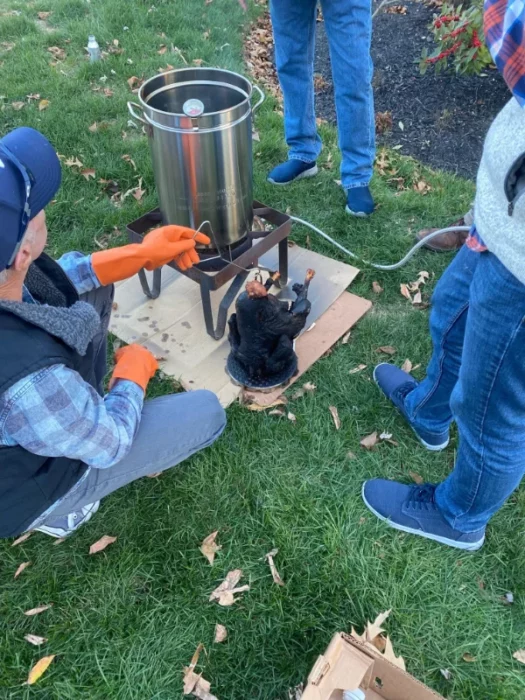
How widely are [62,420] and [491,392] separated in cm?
126

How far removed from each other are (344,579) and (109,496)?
1.09 m

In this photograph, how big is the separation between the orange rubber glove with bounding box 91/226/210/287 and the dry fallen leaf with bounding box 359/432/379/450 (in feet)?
4.10

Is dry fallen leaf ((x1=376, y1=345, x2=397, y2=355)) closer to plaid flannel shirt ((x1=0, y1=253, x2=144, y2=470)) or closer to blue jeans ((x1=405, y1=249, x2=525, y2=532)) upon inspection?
blue jeans ((x1=405, y1=249, x2=525, y2=532))

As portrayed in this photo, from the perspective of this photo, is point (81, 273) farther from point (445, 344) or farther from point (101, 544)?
point (445, 344)

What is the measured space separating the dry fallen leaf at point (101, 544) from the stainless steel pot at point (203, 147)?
4.98 ft

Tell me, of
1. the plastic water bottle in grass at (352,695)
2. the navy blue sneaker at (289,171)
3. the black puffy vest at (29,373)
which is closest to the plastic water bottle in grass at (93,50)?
the navy blue sneaker at (289,171)

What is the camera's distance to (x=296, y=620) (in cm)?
210

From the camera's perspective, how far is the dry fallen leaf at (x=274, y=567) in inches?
86.6

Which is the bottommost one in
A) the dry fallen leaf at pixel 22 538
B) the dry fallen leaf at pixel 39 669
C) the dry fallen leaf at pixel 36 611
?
the dry fallen leaf at pixel 39 669

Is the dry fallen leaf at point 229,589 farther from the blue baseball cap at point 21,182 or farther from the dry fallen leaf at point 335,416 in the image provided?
the blue baseball cap at point 21,182

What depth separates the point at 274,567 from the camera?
224 cm

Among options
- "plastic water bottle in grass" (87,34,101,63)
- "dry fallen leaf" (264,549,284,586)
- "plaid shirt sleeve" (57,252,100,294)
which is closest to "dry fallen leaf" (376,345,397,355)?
"dry fallen leaf" (264,549,284,586)

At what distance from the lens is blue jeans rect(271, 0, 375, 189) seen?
135 inches

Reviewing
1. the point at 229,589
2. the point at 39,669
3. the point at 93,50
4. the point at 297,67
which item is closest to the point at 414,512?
the point at 229,589
